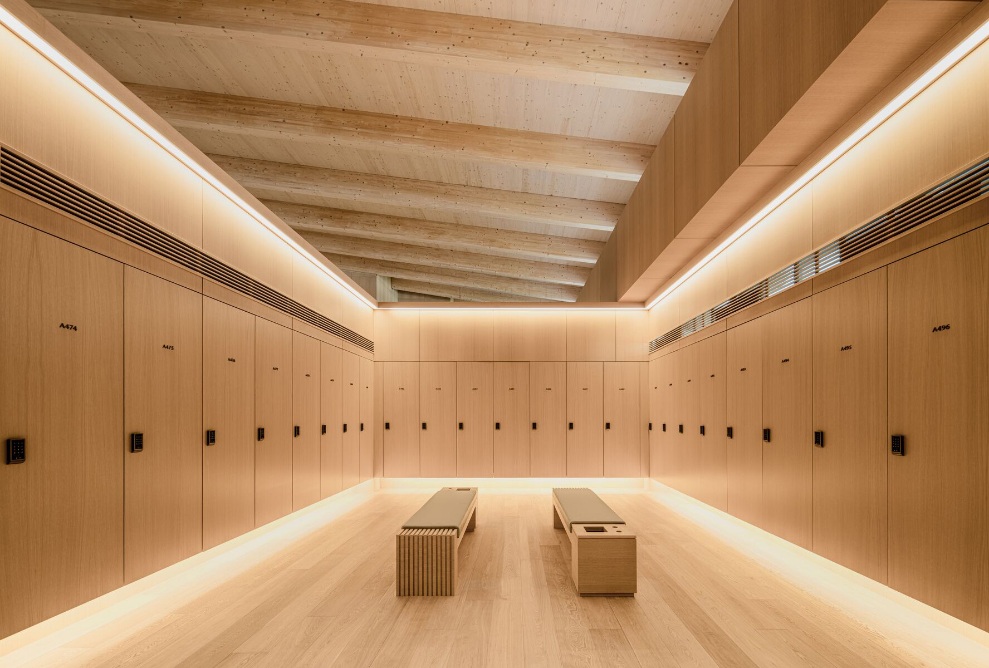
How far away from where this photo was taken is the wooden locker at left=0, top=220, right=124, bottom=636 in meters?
2.92

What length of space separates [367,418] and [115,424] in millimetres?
5890

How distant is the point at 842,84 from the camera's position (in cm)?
314

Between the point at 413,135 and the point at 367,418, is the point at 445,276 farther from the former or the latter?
the point at 413,135

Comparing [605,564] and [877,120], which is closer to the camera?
[877,120]

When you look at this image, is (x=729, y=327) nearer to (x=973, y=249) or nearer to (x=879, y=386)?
(x=879, y=386)

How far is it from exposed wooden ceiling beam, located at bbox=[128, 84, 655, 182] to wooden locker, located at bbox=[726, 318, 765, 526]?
2213mm

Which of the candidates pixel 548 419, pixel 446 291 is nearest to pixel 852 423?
pixel 548 419

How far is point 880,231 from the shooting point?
3801 mm

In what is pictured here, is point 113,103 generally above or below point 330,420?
above

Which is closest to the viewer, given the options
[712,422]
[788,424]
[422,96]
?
[788,424]

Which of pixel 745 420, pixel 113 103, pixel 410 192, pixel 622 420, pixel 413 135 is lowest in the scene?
pixel 622 420

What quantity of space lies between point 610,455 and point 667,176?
517 cm

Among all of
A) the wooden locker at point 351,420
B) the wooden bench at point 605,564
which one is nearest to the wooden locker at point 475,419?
the wooden locker at point 351,420

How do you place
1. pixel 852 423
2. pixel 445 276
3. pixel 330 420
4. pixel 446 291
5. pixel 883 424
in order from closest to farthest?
pixel 883 424 → pixel 852 423 → pixel 330 420 → pixel 445 276 → pixel 446 291
